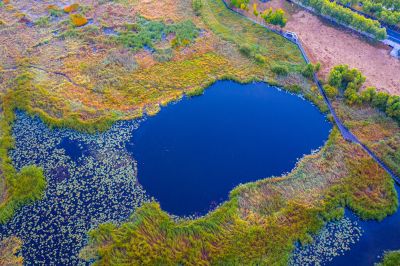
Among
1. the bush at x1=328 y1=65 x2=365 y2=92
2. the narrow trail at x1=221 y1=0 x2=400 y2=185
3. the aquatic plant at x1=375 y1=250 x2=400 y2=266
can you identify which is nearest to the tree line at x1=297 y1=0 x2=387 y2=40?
the narrow trail at x1=221 y1=0 x2=400 y2=185

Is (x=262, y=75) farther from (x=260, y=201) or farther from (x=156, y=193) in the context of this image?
(x=156, y=193)

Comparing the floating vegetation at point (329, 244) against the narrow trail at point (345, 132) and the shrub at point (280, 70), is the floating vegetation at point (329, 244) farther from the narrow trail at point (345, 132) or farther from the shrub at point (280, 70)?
the shrub at point (280, 70)

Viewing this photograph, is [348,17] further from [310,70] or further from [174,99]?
[174,99]

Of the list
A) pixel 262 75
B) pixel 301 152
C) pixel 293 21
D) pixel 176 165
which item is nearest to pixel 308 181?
pixel 301 152

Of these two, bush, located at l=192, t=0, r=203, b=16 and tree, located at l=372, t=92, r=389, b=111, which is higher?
tree, located at l=372, t=92, r=389, b=111

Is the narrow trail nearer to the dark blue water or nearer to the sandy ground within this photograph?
the sandy ground

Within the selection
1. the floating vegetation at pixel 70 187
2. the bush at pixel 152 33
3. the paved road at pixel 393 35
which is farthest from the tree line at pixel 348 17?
the floating vegetation at pixel 70 187
